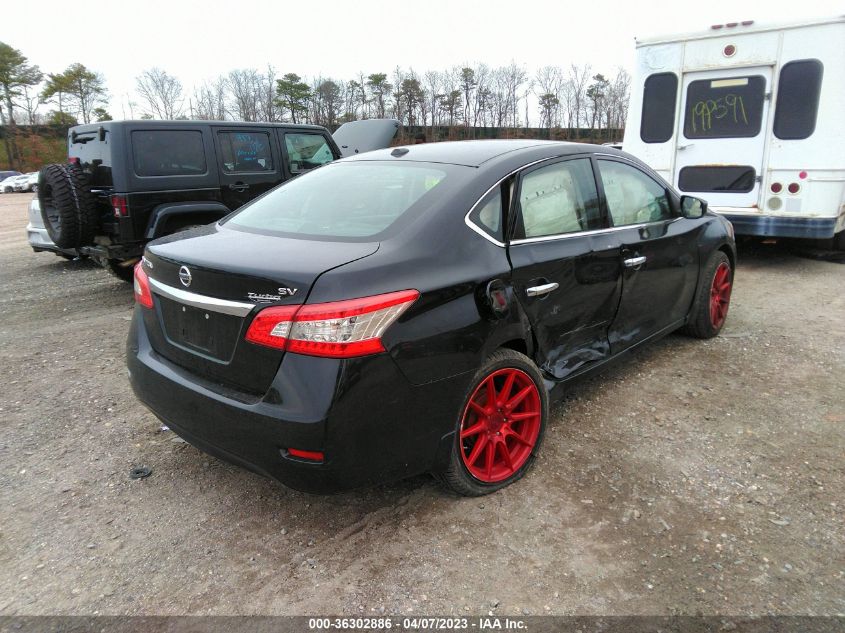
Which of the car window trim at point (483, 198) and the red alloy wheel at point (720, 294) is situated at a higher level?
the car window trim at point (483, 198)

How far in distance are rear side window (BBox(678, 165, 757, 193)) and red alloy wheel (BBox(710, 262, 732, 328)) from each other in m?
3.16

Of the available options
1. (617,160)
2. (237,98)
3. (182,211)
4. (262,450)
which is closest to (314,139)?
(182,211)

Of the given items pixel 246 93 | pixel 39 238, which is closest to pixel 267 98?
pixel 246 93

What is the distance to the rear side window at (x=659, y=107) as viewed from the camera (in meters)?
8.02

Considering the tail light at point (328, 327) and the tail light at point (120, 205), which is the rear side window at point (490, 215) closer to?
the tail light at point (328, 327)

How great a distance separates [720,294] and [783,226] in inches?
122

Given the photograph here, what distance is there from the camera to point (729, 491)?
2.89 metres

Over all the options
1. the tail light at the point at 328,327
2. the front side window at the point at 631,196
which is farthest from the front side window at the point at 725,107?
the tail light at the point at 328,327

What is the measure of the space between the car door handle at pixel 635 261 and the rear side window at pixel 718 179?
4860 mm

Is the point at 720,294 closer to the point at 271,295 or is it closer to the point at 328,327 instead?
the point at 328,327

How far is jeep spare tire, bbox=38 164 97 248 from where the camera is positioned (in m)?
6.16

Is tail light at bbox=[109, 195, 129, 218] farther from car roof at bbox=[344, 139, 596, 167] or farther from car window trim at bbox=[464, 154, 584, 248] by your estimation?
car window trim at bbox=[464, 154, 584, 248]

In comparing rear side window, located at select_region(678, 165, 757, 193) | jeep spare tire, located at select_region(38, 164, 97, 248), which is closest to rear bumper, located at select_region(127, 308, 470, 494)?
jeep spare tire, located at select_region(38, 164, 97, 248)

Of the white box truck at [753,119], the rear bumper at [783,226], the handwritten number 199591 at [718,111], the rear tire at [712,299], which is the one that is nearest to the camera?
the rear tire at [712,299]
